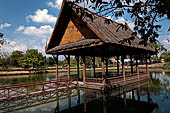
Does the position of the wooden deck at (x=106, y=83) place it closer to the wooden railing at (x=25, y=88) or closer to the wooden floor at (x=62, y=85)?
the wooden floor at (x=62, y=85)

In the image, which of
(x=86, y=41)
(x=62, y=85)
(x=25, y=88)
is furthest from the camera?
(x=62, y=85)

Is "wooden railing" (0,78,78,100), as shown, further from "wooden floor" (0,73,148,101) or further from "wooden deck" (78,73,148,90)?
"wooden deck" (78,73,148,90)

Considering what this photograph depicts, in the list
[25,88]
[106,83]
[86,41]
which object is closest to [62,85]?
[25,88]

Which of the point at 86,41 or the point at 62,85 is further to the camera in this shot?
the point at 62,85

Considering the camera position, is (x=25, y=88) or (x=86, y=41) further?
(x=86, y=41)

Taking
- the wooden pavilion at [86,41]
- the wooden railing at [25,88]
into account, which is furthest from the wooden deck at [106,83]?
the wooden railing at [25,88]

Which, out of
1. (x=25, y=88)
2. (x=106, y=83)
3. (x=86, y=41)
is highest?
(x=86, y=41)

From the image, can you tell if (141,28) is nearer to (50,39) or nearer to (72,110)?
(72,110)

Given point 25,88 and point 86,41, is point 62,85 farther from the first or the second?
point 86,41

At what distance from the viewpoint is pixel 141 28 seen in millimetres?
2826

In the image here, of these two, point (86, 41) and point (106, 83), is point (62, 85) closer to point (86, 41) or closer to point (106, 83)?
point (106, 83)

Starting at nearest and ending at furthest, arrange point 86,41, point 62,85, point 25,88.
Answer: point 25,88, point 86,41, point 62,85

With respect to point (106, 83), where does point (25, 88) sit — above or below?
below

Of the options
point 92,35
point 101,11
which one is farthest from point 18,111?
point 92,35
